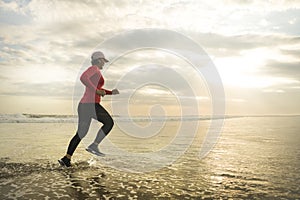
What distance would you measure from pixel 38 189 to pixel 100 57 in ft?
10.9

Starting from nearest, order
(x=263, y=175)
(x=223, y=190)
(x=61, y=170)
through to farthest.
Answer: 1. (x=223, y=190)
2. (x=263, y=175)
3. (x=61, y=170)

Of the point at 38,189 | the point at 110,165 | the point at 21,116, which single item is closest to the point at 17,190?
the point at 38,189

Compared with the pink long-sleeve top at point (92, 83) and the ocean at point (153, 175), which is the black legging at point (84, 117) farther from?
the ocean at point (153, 175)

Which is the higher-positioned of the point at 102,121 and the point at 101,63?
the point at 101,63

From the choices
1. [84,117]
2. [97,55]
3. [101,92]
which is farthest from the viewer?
[97,55]

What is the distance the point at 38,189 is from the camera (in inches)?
197

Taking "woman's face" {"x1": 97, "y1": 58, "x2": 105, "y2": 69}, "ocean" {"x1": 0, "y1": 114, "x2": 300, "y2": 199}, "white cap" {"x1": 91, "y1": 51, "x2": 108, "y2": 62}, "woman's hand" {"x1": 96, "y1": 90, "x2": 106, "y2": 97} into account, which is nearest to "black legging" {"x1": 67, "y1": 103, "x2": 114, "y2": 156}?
"woman's hand" {"x1": 96, "y1": 90, "x2": 106, "y2": 97}

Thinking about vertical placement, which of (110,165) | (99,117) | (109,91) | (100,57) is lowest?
(110,165)

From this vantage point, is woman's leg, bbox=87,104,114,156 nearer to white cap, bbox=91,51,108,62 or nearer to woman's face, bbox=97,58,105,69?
woman's face, bbox=97,58,105,69

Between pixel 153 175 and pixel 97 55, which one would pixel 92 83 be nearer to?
pixel 97 55

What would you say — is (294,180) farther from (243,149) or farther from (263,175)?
(243,149)

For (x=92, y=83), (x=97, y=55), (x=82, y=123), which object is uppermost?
(x=97, y=55)

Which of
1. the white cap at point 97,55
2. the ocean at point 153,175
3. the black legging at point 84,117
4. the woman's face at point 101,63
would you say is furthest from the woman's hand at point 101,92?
the ocean at point 153,175

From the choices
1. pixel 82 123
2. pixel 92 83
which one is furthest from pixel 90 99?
pixel 82 123
